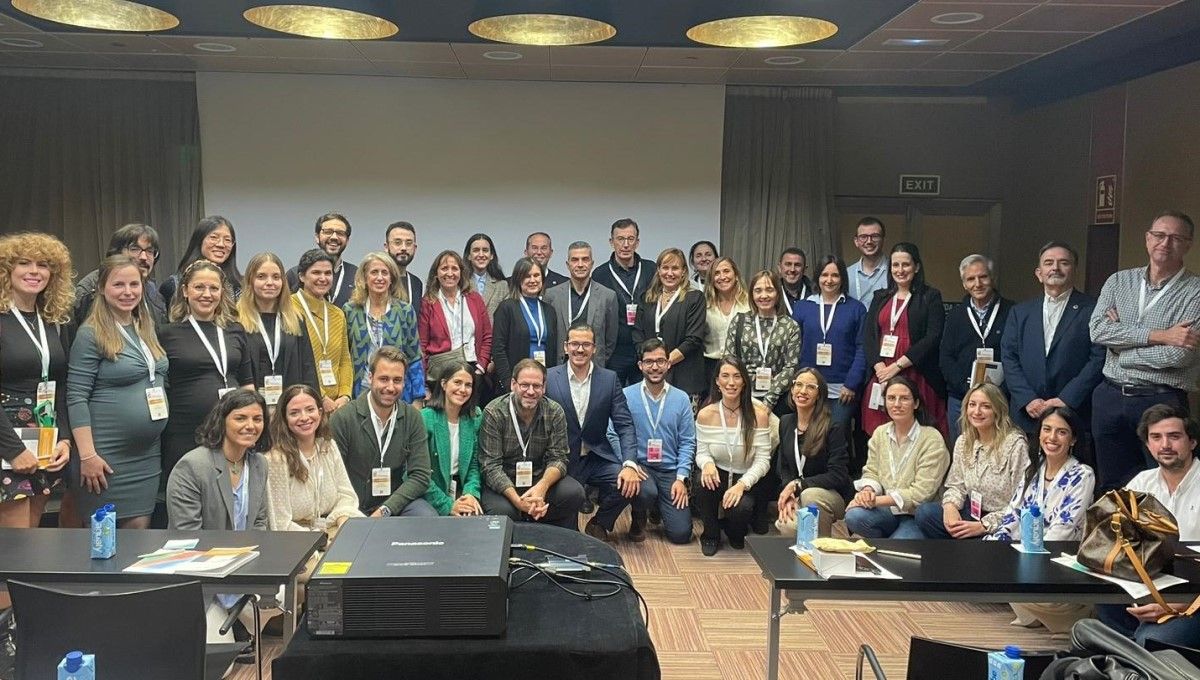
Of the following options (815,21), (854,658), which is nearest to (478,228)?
(815,21)

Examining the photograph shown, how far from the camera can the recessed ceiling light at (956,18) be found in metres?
4.98

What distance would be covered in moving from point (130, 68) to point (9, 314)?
444 centimetres

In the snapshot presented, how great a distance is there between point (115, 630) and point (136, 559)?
651mm

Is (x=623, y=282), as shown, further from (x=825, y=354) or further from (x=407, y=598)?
(x=407, y=598)

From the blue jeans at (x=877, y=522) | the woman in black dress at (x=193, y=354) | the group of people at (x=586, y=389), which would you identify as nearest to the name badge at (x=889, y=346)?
the group of people at (x=586, y=389)

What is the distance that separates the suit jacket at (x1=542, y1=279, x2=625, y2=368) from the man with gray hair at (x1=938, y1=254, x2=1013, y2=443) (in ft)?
6.29

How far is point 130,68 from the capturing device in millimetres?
7188

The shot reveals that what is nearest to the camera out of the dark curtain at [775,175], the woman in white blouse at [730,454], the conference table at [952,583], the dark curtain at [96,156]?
the conference table at [952,583]

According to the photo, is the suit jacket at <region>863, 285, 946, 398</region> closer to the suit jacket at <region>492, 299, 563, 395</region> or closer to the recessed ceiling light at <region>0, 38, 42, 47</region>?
the suit jacket at <region>492, 299, 563, 395</region>

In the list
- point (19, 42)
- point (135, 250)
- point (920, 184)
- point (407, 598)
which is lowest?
point (407, 598)

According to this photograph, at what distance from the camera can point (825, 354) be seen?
5465mm

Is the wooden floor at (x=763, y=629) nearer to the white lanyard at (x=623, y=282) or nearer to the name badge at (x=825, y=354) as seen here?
the name badge at (x=825, y=354)

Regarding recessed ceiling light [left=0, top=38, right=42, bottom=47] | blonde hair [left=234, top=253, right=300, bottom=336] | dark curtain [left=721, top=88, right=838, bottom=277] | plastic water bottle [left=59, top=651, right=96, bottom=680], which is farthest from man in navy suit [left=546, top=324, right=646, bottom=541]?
recessed ceiling light [left=0, top=38, right=42, bottom=47]

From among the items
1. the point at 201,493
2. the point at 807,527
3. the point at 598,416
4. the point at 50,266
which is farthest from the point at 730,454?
the point at 50,266
